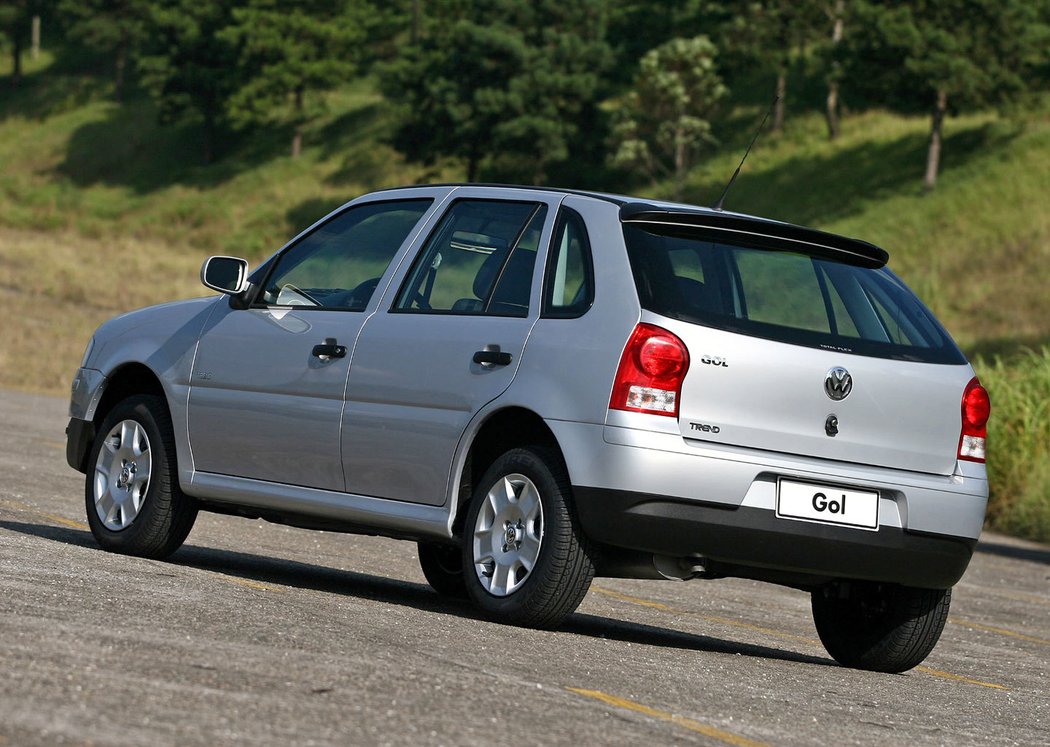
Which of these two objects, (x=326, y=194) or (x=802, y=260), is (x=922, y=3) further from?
(x=802, y=260)

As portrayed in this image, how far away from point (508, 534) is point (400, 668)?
68.6 inches

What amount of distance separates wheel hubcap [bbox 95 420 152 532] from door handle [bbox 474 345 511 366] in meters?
2.25

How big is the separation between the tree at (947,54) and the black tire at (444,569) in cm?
5184

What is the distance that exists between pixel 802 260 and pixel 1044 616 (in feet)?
17.2

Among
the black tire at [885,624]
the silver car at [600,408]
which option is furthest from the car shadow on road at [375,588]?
the silver car at [600,408]

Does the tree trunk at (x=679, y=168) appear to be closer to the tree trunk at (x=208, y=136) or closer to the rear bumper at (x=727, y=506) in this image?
the tree trunk at (x=208, y=136)

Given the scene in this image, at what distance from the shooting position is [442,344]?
7.73 metres

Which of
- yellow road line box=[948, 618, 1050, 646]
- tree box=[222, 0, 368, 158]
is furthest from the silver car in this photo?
tree box=[222, 0, 368, 158]

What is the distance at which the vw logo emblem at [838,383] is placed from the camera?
23.7ft

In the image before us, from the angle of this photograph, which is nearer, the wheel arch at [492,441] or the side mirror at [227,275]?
the wheel arch at [492,441]

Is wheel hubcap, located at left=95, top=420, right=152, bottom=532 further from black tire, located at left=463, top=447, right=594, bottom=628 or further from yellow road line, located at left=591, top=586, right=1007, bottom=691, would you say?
yellow road line, located at left=591, top=586, right=1007, bottom=691

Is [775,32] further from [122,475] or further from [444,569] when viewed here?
[122,475]

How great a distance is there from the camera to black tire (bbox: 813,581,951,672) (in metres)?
7.90

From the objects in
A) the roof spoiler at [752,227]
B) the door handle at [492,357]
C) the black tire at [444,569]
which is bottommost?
the black tire at [444,569]
